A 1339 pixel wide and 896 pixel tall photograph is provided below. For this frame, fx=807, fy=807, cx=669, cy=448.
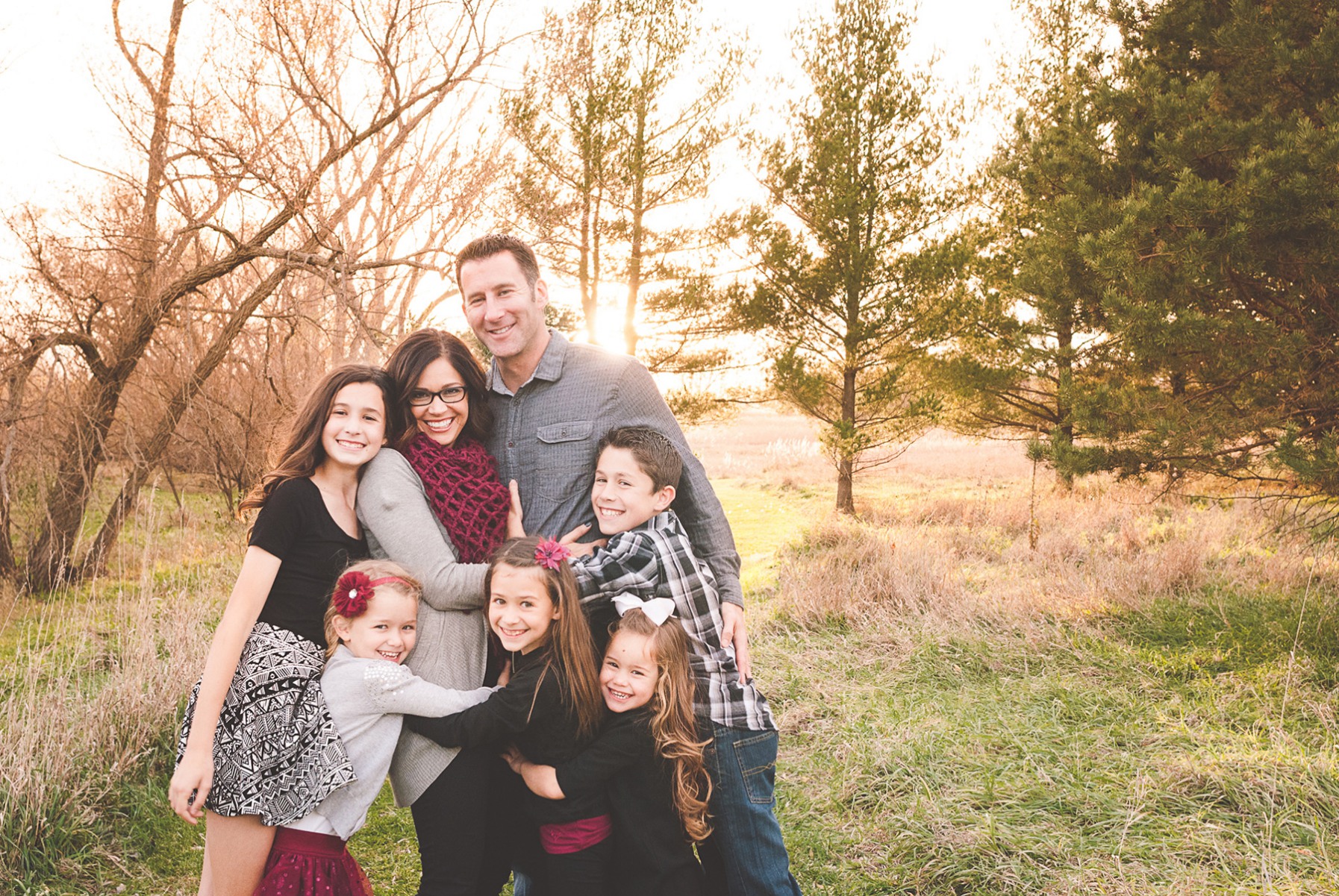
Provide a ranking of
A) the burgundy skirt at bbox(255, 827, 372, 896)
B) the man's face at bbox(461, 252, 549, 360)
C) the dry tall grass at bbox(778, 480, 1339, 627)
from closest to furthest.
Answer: the burgundy skirt at bbox(255, 827, 372, 896), the man's face at bbox(461, 252, 549, 360), the dry tall grass at bbox(778, 480, 1339, 627)

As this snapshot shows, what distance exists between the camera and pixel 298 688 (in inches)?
86.4

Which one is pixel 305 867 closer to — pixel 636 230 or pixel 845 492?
pixel 845 492

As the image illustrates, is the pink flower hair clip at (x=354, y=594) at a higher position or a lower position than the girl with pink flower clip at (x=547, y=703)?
higher

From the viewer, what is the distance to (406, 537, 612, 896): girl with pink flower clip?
220 centimetres

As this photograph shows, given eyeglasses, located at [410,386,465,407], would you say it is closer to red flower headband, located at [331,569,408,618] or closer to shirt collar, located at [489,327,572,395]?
shirt collar, located at [489,327,572,395]

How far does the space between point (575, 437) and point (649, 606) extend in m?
0.63

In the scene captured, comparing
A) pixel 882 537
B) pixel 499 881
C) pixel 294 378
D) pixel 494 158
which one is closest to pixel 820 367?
pixel 882 537

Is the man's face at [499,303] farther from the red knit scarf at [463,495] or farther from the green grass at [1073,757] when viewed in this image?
the green grass at [1073,757]

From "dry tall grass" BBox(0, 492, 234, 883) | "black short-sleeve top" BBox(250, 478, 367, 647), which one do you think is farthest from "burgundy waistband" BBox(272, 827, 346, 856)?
"dry tall grass" BBox(0, 492, 234, 883)

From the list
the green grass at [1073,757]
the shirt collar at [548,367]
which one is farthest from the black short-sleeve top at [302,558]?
the green grass at [1073,757]

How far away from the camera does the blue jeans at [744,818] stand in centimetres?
234

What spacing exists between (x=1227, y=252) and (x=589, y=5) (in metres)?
10.4

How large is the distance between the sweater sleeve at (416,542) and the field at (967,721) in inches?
88.7

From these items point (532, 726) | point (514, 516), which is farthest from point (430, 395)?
point (532, 726)
